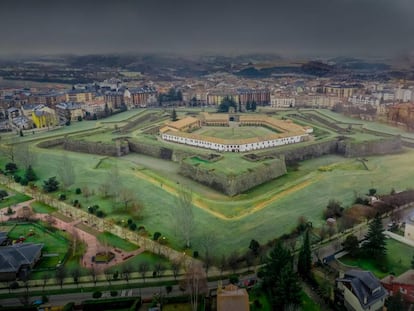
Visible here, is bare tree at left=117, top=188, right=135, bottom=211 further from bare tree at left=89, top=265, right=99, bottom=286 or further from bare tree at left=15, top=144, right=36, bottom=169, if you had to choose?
bare tree at left=15, top=144, right=36, bottom=169

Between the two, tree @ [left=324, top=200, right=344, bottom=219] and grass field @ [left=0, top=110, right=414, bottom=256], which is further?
tree @ [left=324, top=200, right=344, bottom=219]

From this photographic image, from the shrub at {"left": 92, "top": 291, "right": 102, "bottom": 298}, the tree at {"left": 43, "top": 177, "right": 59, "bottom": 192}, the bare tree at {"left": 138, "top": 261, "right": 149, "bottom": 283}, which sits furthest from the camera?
the tree at {"left": 43, "top": 177, "right": 59, "bottom": 192}

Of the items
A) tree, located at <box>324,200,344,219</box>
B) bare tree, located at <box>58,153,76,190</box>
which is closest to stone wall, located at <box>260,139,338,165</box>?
tree, located at <box>324,200,344,219</box>

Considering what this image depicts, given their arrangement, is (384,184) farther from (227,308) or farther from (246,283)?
(227,308)

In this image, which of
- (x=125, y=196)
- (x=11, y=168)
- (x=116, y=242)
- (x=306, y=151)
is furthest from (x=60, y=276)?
(x=306, y=151)

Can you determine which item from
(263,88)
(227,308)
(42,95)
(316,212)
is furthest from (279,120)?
(42,95)

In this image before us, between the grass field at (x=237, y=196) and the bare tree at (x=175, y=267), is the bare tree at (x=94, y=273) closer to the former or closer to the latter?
the bare tree at (x=175, y=267)

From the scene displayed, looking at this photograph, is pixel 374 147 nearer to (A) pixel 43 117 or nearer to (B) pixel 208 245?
(B) pixel 208 245
